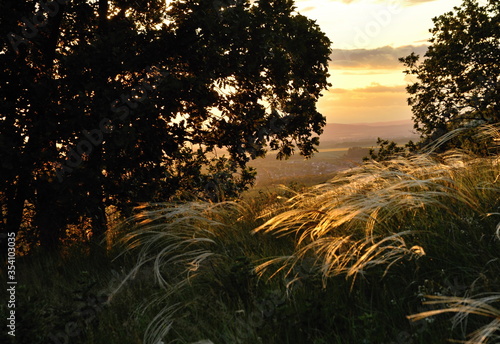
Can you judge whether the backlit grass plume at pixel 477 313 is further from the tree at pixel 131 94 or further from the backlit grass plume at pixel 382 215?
the tree at pixel 131 94

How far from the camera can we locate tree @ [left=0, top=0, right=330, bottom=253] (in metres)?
7.20

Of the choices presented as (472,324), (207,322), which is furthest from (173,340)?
(472,324)

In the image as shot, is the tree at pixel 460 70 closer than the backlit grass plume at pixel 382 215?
No

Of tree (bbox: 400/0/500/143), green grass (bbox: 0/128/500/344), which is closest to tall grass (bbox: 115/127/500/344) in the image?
green grass (bbox: 0/128/500/344)

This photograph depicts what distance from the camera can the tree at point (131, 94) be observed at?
7199mm

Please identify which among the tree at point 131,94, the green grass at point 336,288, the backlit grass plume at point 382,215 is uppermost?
the tree at point 131,94

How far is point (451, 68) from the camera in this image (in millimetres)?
16812

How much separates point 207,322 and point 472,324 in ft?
5.96

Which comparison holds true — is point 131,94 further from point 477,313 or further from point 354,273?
point 477,313

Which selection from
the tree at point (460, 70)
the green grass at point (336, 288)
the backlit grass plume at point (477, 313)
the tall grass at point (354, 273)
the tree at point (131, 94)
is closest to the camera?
the backlit grass plume at point (477, 313)

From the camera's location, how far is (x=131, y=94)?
7.38 meters

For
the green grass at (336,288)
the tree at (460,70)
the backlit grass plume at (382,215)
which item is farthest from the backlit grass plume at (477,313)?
the tree at (460,70)

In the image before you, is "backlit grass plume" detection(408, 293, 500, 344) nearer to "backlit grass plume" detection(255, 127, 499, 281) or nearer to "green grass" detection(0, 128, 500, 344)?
"green grass" detection(0, 128, 500, 344)

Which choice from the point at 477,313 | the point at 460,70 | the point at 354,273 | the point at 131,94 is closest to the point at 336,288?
the point at 354,273
